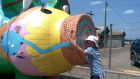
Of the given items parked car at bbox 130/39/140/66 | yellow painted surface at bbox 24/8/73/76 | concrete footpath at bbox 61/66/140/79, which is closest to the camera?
yellow painted surface at bbox 24/8/73/76

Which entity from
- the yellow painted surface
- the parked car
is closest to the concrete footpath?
the yellow painted surface

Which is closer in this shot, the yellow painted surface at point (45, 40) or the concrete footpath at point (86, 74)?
the yellow painted surface at point (45, 40)

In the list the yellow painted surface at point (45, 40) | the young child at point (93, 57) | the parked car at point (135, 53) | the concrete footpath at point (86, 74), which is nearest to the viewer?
the young child at point (93, 57)

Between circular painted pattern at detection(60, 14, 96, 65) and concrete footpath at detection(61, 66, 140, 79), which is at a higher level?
circular painted pattern at detection(60, 14, 96, 65)

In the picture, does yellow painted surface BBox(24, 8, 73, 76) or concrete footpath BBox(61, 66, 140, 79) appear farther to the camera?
concrete footpath BBox(61, 66, 140, 79)

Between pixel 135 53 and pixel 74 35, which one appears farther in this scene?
pixel 135 53

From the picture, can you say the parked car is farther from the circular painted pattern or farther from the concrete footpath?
the circular painted pattern

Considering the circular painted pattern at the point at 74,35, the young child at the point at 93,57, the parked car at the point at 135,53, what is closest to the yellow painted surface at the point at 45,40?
the circular painted pattern at the point at 74,35

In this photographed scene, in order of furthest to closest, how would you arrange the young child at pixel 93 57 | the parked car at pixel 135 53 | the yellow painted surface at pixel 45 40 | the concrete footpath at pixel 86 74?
the parked car at pixel 135 53
the concrete footpath at pixel 86 74
the yellow painted surface at pixel 45 40
the young child at pixel 93 57

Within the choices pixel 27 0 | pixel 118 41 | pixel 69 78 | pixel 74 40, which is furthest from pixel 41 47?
pixel 118 41

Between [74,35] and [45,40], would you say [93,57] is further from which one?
[45,40]

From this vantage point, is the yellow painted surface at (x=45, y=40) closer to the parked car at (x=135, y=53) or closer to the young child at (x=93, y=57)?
the young child at (x=93, y=57)

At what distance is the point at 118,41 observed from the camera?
40.9 m

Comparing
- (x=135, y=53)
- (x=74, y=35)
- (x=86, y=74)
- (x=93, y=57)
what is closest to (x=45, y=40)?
(x=74, y=35)
